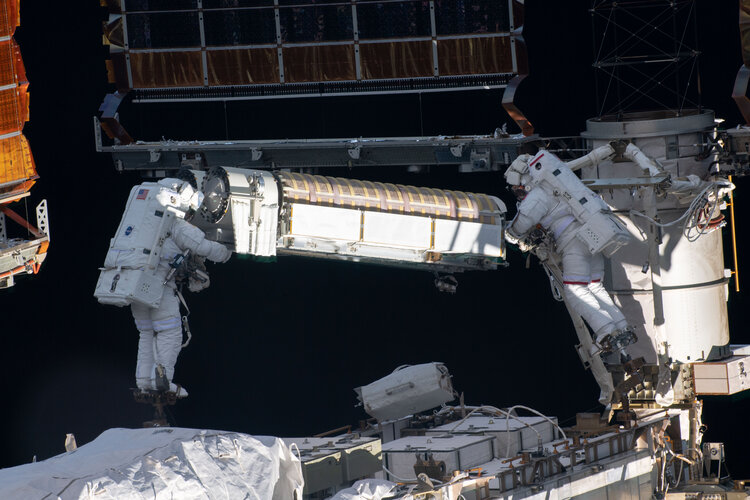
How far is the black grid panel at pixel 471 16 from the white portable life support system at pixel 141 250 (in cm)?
418

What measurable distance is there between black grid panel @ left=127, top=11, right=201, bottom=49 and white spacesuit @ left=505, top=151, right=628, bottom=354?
466 centimetres

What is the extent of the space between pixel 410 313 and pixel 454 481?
7.93 m

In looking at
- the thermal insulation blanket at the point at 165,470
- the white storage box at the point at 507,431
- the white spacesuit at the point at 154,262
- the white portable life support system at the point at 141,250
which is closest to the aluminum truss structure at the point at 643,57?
the white storage box at the point at 507,431

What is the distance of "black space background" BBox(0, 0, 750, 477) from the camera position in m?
19.9

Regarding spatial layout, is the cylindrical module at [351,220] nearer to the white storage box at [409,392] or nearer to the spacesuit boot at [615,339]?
the white storage box at [409,392]

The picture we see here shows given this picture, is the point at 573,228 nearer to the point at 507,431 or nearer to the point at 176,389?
the point at 507,431

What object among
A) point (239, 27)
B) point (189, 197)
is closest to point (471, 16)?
point (239, 27)

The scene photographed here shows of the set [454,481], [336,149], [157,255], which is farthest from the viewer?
[336,149]

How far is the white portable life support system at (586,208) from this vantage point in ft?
54.4

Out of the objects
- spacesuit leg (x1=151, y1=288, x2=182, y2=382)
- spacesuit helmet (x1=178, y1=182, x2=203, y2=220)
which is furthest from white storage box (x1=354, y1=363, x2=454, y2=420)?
spacesuit helmet (x1=178, y1=182, x2=203, y2=220)

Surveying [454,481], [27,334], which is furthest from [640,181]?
[27,334]

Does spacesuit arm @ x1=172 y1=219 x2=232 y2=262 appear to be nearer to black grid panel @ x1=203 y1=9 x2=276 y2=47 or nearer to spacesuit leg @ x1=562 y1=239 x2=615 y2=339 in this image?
black grid panel @ x1=203 y1=9 x2=276 y2=47

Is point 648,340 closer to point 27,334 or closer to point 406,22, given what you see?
point 406,22

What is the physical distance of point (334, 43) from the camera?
62.2 feet
